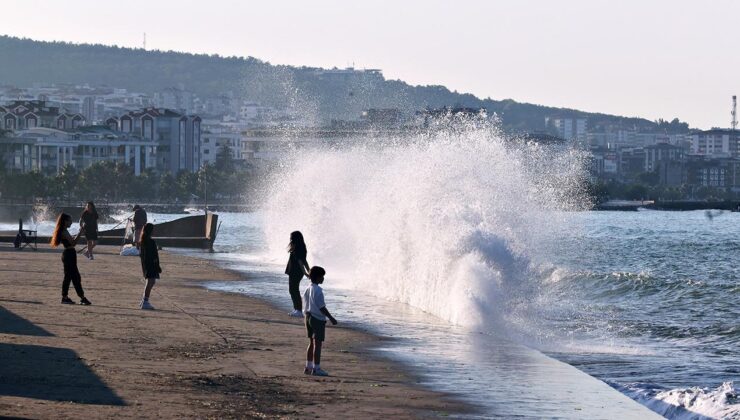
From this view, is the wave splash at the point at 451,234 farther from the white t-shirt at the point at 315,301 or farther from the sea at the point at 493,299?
the white t-shirt at the point at 315,301

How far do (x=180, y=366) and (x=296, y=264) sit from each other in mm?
6606

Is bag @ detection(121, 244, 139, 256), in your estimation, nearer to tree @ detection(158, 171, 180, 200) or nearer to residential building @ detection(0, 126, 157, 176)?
residential building @ detection(0, 126, 157, 176)

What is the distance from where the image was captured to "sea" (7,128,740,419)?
1748 cm

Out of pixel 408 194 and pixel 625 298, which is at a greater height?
pixel 408 194

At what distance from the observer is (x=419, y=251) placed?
3112cm

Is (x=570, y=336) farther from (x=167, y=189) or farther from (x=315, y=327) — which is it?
(x=167, y=189)

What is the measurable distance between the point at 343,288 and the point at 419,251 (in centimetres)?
332

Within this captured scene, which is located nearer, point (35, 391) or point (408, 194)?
point (35, 391)

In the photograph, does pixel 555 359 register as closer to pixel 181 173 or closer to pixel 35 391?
pixel 35 391

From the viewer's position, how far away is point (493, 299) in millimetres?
26391

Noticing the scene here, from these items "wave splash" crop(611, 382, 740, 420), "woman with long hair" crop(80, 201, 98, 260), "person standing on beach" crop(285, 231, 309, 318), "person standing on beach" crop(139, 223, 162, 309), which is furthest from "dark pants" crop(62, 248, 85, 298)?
"woman with long hair" crop(80, 201, 98, 260)

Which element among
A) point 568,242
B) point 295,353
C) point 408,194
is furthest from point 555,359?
point 568,242

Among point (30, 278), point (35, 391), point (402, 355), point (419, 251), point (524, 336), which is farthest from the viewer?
point (419, 251)

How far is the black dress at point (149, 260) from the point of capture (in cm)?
2283
